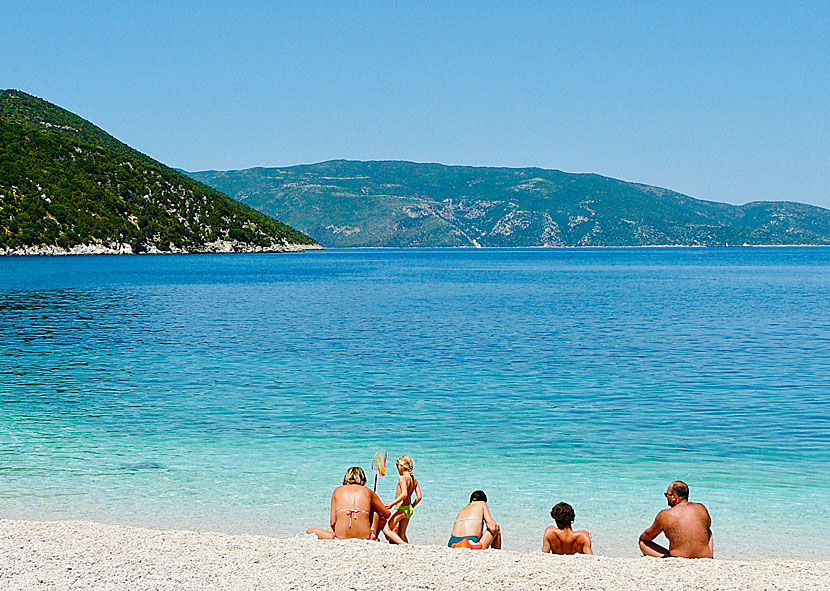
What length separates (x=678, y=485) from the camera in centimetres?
1195

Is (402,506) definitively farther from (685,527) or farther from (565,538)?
(685,527)

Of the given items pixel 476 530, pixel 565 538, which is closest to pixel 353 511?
pixel 476 530

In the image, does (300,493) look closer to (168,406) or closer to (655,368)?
(168,406)

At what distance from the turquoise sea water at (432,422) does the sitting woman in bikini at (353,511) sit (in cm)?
228

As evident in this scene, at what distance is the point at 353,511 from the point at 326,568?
5.92 ft

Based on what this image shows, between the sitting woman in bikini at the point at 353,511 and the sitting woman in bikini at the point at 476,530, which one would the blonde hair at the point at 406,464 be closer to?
the sitting woman in bikini at the point at 353,511

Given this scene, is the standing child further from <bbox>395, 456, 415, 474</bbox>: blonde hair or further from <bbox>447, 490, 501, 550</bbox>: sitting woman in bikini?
<bbox>447, 490, 501, 550</bbox>: sitting woman in bikini

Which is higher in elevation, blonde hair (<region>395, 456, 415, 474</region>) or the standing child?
blonde hair (<region>395, 456, 415, 474</region>)

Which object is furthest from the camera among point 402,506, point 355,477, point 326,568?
point 402,506

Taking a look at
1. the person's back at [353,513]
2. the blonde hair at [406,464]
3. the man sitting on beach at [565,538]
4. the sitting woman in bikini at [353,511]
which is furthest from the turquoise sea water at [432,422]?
the person's back at [353,513]

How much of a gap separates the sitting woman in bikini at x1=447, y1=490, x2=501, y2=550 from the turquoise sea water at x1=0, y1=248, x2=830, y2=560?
1707 mm

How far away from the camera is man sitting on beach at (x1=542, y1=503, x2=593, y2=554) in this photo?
38.6ft

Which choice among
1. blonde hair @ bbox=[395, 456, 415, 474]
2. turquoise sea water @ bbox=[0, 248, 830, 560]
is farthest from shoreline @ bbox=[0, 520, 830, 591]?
turquoise sea water @ bbox=[0, 248, 830, 560]

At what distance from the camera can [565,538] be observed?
11.8 meters
